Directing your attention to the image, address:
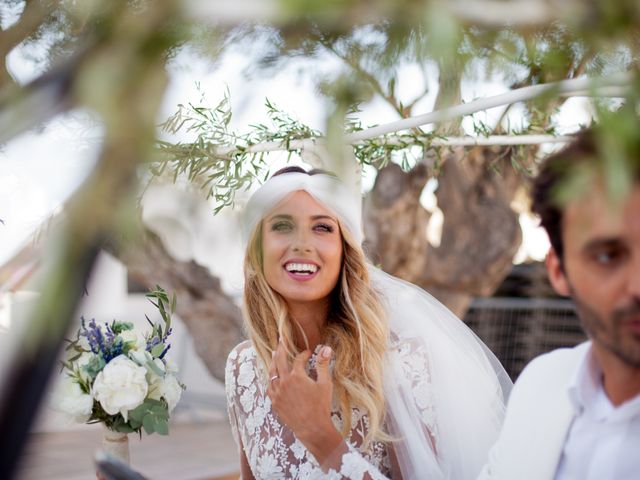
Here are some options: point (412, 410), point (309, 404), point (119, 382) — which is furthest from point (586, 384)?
point (119, 382)

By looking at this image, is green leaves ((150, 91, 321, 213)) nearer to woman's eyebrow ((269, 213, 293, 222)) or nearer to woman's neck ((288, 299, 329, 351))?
woman's eyebrow ((269, 213, 293, 222))

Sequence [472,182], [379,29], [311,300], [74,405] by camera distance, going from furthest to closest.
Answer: [472,182], [311,300], [74,405], [379,29]

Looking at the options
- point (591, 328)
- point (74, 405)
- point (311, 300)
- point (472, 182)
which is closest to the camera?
point (591, 328)

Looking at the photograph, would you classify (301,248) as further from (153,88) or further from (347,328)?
(153,88)

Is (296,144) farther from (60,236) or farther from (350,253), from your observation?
(60,236)

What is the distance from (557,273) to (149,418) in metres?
1.44

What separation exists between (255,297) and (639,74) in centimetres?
203

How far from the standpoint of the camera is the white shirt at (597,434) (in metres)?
1.26

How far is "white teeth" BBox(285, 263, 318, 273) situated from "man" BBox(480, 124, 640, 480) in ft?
3.24

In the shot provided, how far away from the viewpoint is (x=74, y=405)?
7.55 ft

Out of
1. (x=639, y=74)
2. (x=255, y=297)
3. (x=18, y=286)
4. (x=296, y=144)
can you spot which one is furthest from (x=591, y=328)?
(x=255, y=297)

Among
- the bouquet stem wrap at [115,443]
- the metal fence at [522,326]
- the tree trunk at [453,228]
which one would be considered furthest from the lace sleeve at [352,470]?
the metal fence at [522,326]

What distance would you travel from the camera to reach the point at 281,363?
2.12 meters

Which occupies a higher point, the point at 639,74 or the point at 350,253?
the point at 639,74
